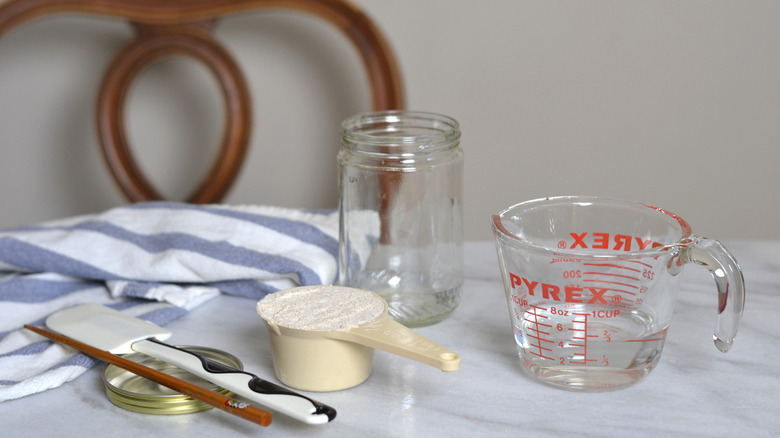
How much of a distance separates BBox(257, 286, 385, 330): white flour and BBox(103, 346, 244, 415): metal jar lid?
0.18 feet

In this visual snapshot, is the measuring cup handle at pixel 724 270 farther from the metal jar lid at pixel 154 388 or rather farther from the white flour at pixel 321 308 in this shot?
the metal jar lid at pixel 154 388

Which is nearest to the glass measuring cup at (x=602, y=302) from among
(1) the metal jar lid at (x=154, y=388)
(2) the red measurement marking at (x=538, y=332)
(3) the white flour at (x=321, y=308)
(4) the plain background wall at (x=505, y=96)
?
(2) the red measurement marking at (x=538, y=332)

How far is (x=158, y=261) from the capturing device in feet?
2.44

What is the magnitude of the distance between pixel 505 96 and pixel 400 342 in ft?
3.20

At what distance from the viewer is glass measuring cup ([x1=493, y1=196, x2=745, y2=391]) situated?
0.52 m

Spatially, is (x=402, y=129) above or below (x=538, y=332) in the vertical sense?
above

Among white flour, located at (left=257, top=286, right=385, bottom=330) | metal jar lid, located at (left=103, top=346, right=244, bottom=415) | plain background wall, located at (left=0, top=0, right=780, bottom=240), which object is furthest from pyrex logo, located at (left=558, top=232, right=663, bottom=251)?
plain background wall, located at (left=0, top=0, right=780, bottom=240)

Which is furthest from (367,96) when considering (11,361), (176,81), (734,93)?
(11,361)

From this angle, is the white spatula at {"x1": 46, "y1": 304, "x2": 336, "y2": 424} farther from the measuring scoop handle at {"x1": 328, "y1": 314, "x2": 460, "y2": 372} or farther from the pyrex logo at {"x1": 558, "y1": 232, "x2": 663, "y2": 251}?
the pyrex logo at {"x1": 558, "y1": 232, "x2": 663, "y2": 251}

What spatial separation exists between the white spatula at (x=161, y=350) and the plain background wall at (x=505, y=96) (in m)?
0.82

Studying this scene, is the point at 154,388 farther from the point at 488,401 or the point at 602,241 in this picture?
the point at 602,241

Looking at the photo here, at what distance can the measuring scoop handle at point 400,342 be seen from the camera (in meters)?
0.47

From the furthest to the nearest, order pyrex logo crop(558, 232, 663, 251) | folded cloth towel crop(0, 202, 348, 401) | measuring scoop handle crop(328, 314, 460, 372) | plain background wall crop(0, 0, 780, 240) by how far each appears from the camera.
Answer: plain background wall crop(0, 0, 780, 240) < folded cloth towel crop(0, 202, 348, 401) < pyrex logo crop(558, 232, 663, 251) < measuring scoop handle crop(328, 314, 460, 372)

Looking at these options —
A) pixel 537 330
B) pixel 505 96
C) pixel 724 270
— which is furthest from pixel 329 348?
pixel 505 96
